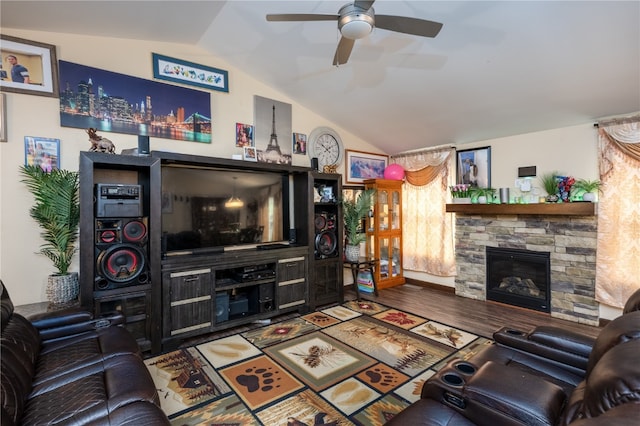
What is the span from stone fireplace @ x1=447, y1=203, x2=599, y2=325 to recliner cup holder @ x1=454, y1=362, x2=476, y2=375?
2885mm

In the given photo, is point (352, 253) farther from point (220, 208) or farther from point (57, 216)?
point (57, 216)

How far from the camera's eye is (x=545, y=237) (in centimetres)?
371

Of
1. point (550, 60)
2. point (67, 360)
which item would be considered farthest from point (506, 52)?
point (67, 360)

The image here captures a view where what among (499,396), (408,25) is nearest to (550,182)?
(408,25)

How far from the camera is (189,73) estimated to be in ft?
11.1

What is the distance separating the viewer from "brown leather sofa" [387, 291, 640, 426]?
2.70ft

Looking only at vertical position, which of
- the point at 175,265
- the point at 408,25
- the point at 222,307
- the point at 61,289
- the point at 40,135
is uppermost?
A: the point at 408,25

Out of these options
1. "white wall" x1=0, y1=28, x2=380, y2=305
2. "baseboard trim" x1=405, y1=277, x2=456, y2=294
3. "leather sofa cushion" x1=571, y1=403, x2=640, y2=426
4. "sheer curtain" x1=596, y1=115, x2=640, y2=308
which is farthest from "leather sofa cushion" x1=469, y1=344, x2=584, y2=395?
"white wall" x1=0, y1=28, x2=380, y2=305

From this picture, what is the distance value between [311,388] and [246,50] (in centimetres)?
329

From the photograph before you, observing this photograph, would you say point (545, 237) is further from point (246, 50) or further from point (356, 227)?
point (246, 50)

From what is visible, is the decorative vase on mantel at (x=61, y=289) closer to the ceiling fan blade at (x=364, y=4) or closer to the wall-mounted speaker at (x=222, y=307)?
the wall-mounted speaker at (x=222, y=307)

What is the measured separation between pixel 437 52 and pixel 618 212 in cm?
254

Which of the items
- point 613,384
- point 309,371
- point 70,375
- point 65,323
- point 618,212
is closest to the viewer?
point 613,384

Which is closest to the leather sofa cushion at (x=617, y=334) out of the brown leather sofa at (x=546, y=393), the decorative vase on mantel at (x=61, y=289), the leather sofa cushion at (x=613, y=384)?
the brown leather sofa at (x=546, y=393)
